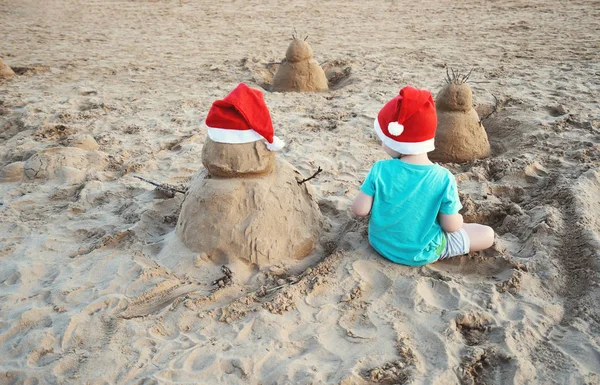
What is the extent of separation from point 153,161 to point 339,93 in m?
2.60

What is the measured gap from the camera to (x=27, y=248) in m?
3.10

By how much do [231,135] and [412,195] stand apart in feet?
3.29

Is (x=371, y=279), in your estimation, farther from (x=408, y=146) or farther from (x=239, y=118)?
(x=239, y=118)

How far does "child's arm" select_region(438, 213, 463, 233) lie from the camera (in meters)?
2.74

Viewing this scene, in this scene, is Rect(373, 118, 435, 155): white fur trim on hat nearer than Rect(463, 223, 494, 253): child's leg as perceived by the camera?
Yes

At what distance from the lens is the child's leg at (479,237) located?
2959mm

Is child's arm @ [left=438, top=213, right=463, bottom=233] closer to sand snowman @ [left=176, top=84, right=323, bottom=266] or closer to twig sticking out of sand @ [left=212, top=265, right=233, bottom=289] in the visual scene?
sand snowman @ [left=176, top=84, right=323, bottom=266]

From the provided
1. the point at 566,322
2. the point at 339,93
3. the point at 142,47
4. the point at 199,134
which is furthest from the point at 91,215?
the point at 142,47

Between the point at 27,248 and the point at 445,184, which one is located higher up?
the point at 445,184

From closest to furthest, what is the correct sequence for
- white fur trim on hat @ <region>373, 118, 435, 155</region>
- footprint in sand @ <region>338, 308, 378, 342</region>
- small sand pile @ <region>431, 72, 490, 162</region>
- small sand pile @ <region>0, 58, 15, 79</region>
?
footprint in sand @ <region>338, 308, 378, 342</region>
white fur trim on hat @ <region>373, 118, 435, 155</region>
small sand pile @ <region>431, 72, 490, 162</region>
small sand pile @ <region>0, 58, 15, 79</region>

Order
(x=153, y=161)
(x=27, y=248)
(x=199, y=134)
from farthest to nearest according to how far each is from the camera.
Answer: (x=199, y=134), (x=153, y=161), (x=27, y=248)

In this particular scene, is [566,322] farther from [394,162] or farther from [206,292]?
[206,292]

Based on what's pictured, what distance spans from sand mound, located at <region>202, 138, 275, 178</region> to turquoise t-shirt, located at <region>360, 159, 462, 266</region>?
1.91 ft

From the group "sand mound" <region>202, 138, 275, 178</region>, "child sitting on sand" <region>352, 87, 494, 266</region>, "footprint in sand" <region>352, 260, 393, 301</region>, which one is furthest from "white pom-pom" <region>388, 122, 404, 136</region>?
"footprint in sand" <region>352, 260, 393, 301</region>
